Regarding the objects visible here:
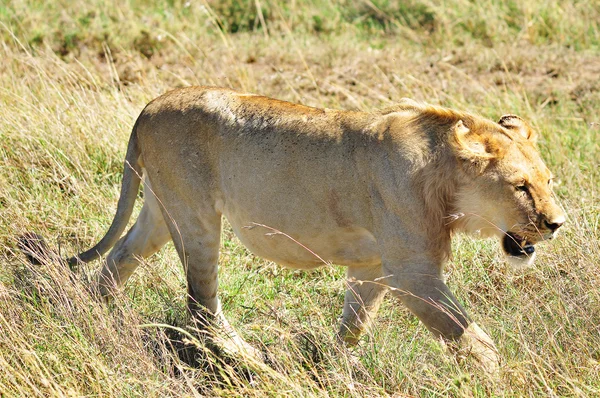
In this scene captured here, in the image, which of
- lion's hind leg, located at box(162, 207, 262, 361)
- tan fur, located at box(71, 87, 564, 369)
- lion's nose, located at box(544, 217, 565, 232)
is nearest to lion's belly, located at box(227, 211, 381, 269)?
tan fur, located at box(71, 87, 564, 369)

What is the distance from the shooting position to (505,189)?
3.47 metres

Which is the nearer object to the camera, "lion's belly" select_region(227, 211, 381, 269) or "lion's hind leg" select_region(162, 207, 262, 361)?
"lion's belly" select_region(227, 211, 381, 269)

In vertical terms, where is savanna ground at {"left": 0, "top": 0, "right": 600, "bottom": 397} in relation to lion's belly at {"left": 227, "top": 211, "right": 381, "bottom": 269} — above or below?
below

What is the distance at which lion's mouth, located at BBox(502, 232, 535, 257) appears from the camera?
353 cm

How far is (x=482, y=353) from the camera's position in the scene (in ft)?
11.3

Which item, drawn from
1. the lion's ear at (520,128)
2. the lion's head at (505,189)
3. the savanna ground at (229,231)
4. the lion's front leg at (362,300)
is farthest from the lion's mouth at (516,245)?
the lion's front leg at (362,300)

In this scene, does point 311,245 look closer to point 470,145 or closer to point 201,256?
point 201,256

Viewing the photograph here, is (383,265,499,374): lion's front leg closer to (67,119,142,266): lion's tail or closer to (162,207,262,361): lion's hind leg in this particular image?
(162,207,262,361): lion's hind leg

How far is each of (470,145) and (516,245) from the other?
1.40 ft

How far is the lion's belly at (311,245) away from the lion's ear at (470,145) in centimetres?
53

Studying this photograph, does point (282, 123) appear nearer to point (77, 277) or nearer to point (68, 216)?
point (77, 277)

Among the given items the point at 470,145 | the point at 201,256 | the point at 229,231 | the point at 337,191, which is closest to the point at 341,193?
the point at 337,191

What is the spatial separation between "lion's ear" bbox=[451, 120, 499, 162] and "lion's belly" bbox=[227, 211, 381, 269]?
53 centimetres

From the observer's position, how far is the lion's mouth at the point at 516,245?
353 centimetres
